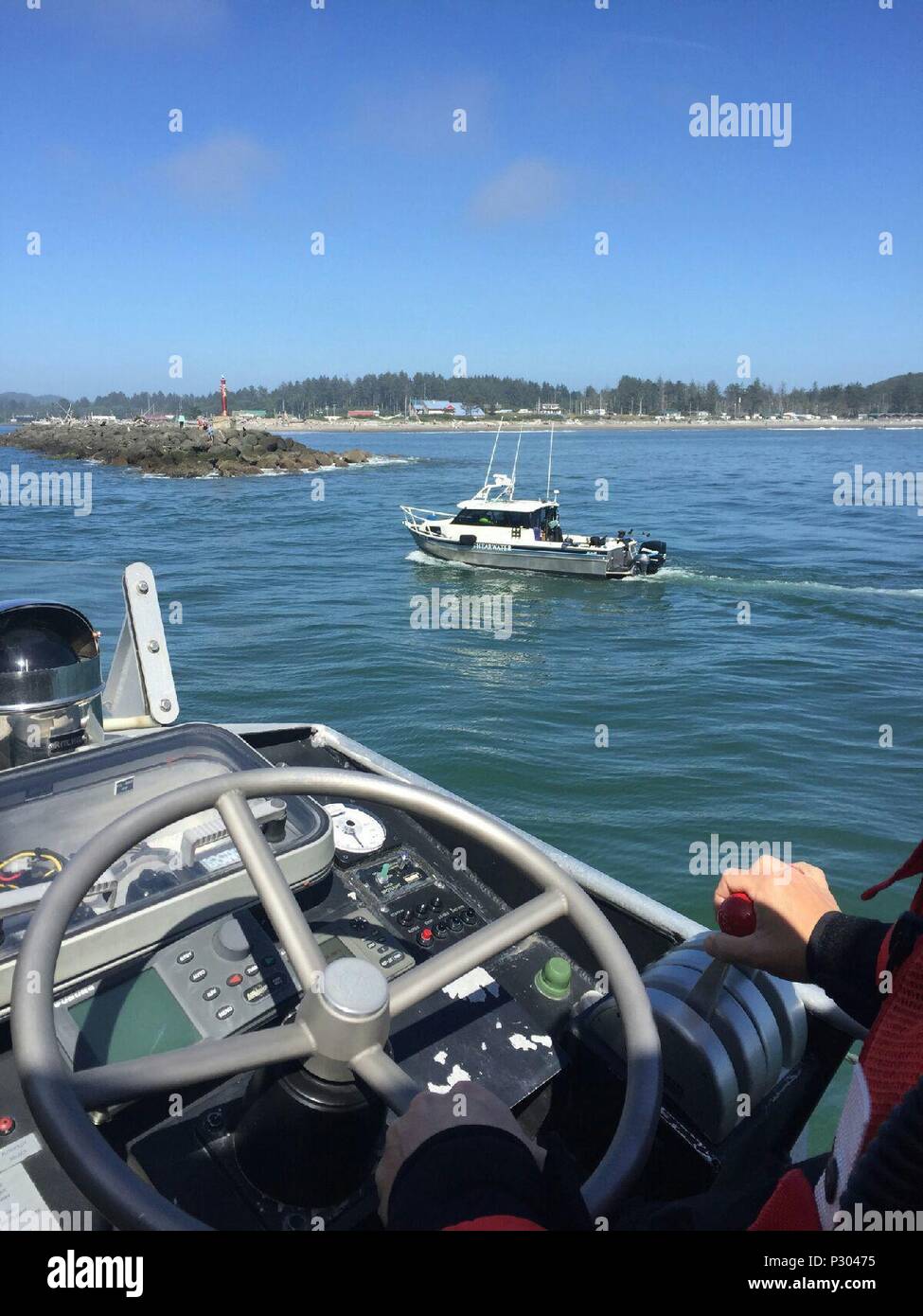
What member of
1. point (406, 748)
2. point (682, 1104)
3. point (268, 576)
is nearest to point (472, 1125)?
point (682, 1104)

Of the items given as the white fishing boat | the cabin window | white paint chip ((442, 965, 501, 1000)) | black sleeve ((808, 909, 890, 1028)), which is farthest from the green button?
the cabin window

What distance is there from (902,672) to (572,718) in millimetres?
6920

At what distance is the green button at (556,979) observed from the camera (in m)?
2.82

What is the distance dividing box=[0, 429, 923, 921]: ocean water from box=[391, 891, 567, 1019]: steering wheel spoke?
5591mm

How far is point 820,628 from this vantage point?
18234 millimetres

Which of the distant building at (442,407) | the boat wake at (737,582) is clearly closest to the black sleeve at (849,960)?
the boat wake at (737,582)

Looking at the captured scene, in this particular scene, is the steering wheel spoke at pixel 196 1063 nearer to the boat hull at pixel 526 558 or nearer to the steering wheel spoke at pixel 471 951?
the steering wheel spoke at pixel 471 951

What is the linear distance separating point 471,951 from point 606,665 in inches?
577

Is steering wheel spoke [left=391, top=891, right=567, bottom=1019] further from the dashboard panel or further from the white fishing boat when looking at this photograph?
the white fishing boat

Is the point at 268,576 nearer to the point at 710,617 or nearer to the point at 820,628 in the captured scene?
the point at 710,617

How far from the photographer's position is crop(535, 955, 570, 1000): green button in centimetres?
282

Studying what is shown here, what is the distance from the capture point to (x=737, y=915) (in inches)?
71.9

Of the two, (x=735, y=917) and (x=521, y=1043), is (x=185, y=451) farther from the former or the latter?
(x=735, y=917)

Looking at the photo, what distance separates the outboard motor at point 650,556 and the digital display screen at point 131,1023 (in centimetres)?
2202
